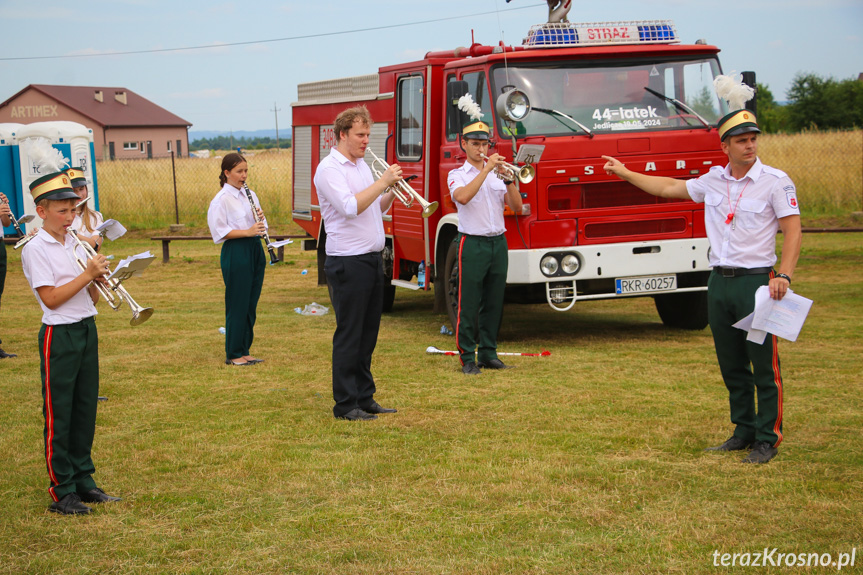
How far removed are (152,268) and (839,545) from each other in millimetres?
16013

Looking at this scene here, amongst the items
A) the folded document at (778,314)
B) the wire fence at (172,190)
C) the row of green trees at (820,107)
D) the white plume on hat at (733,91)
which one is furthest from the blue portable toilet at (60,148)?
the row of green trees at (820,107)

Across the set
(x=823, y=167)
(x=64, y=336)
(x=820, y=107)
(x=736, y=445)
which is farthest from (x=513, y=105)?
(x=820, y=107)

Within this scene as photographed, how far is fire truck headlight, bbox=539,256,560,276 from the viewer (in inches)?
362

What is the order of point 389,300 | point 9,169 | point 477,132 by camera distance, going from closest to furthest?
point 477,132, point 389,300, point 9,169

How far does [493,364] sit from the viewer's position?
28.2ft

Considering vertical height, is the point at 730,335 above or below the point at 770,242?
below

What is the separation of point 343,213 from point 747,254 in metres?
2.58

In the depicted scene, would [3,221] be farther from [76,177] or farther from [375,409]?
[375,409]

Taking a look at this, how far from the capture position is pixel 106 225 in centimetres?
769

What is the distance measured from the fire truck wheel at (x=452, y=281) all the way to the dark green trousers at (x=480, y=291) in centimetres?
96

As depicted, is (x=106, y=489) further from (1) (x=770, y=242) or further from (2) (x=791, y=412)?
(2) (x=791, y=412)

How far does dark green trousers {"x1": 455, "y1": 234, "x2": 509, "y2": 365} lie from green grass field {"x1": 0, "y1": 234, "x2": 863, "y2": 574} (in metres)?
0.32

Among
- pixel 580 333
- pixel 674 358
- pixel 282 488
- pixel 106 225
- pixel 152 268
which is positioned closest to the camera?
pixel 282 488

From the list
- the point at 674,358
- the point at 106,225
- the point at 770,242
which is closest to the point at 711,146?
the point at 674,358
